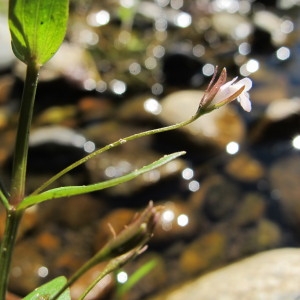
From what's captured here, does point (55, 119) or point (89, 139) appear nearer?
point (89, 139)

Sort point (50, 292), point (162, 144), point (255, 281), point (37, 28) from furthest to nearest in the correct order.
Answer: point (162, 144)
point (255, 281)
point (50, 292)
point (37, 28)

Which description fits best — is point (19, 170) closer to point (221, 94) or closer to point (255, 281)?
point (221, 94)

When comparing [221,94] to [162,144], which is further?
[162,144]

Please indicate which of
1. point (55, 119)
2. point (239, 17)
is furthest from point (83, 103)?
point (239, 17)

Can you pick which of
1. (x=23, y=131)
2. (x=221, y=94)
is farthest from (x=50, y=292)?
A: (x=221, y=94)

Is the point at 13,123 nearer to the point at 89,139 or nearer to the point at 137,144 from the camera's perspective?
the point at 89,139

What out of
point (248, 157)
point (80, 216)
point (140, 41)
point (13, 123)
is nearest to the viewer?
point (80, 216)

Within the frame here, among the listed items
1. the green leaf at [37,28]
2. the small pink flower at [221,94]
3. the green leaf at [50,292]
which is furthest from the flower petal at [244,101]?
the green leaf at [50,292]

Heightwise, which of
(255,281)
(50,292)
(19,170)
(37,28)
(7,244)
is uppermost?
(37,28)
